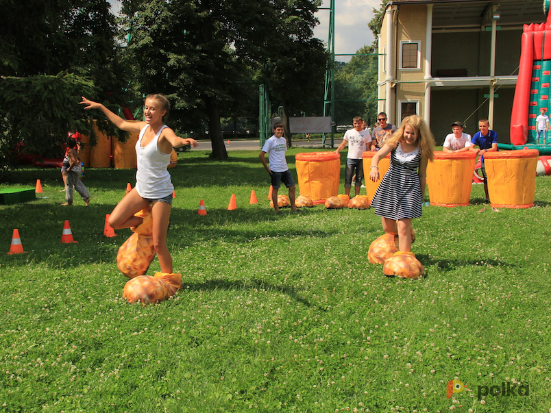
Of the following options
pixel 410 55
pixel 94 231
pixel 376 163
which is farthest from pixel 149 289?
pixel 410 55

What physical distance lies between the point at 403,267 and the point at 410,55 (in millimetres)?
28963

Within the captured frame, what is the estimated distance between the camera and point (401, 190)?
6.55m

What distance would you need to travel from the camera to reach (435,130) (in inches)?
1598

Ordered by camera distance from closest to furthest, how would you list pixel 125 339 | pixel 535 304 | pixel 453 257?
pixel 125 339
pixel 535 304
pixel 453 257

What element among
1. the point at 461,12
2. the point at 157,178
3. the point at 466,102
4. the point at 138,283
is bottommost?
the point at 138,283

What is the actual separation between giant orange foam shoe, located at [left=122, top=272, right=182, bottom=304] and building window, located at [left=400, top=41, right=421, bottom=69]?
29.8 m

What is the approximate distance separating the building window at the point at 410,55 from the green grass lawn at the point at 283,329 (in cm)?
2581

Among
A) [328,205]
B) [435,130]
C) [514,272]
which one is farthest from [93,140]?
[435,130]

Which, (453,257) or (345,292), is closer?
(345,292)

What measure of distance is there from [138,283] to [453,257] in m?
4.38

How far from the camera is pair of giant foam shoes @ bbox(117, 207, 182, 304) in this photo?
17.4 ft

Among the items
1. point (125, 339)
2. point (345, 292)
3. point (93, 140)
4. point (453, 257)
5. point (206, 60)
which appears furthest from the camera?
point (206, 60)

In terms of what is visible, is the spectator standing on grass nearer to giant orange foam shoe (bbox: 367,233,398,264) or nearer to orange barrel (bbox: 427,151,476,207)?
giant orange foam shoe (bbox: 367,233,398,264)

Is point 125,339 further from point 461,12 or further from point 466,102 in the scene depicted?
point 466,102
